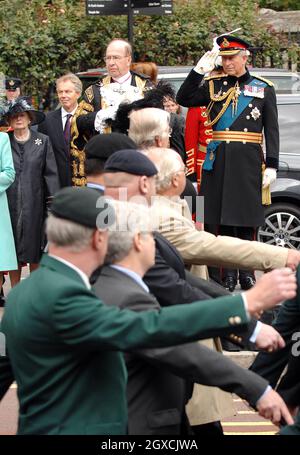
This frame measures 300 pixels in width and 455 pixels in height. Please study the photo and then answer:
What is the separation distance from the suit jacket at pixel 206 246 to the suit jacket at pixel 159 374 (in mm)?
1188

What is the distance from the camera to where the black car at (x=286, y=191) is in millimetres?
12234

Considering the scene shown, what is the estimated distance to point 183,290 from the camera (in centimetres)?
536

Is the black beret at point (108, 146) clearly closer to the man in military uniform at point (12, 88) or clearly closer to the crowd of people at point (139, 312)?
the crowd of people at point (139, 312)

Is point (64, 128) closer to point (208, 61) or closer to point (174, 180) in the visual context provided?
point (208, 61)

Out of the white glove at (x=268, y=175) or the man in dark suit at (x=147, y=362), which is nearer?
the man in dark suit at (x=147, y=362)

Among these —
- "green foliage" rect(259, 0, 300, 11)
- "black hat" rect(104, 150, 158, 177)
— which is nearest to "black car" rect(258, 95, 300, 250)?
"black hat" rect(104, 150, 158, 177)

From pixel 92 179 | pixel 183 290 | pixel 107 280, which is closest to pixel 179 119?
pixel 92 179

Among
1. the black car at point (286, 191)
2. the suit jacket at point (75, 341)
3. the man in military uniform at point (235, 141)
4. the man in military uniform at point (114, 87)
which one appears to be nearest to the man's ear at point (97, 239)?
the suit jacket at point (75, 341)

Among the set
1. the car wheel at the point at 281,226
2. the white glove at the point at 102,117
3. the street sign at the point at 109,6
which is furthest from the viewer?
the street sign at the point at 109,6

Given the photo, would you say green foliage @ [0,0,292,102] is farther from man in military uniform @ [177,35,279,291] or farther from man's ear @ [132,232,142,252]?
man's ear @ [132,232,142,252]

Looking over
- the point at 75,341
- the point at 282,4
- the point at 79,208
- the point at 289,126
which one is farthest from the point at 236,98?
the point at 282,4

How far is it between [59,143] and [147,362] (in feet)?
21.6

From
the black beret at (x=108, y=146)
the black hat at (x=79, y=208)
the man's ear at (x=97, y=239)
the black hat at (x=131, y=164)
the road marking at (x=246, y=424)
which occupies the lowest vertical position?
the road marking at (x=246, y=424)

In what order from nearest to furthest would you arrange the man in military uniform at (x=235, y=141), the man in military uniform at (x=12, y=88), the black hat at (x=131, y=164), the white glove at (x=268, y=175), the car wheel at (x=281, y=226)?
1. the black hat at (x=131, y=164)
2. the man in military uniform at (x=235, y=141)
3. the white glove at (x=268, y=175)
4. the man in military uniform at (x=12, y=88)
5. the car wheel at (x=281, y=226)
